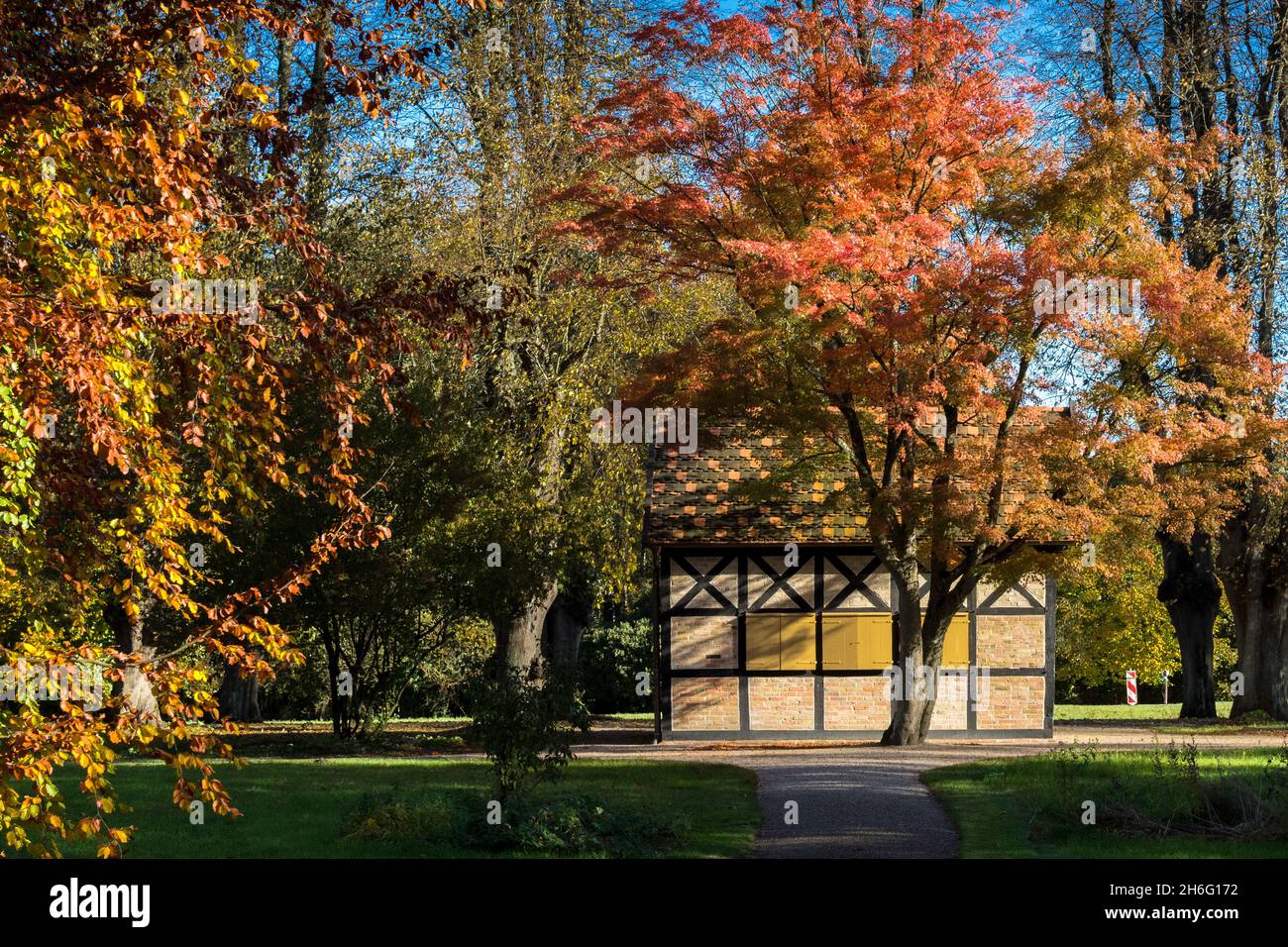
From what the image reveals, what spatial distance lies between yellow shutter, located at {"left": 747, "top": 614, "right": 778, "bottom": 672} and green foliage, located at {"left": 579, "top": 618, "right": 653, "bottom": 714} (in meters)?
9.78

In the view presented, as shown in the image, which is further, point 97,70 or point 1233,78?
point 1233,78

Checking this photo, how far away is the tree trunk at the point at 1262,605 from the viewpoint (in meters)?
22.2

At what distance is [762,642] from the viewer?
20.2 meters

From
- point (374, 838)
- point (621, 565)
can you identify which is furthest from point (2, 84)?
point (621, 565)

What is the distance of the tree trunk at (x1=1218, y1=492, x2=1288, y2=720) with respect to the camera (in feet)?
73.0

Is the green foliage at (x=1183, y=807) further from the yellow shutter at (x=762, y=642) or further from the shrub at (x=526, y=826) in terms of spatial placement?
the yellow shutter at (x=762, y=642)

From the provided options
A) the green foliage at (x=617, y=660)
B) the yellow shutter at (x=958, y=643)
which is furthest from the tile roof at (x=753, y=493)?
the green foliage at (x=617, y=660)

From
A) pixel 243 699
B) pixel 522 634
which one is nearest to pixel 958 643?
pixel 522 634

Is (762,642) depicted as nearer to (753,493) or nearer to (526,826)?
(753,493)

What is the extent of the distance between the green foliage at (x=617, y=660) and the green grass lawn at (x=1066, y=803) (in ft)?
53.5
